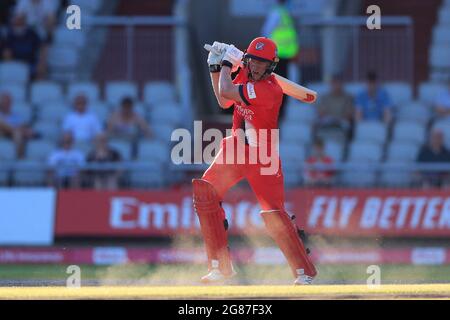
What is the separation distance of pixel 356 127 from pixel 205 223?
23.9 feet

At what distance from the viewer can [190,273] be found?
13.6m

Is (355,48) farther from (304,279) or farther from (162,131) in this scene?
(304,279)

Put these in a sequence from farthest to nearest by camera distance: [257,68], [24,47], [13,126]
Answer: [24,47]
[13,126]
[257,68]

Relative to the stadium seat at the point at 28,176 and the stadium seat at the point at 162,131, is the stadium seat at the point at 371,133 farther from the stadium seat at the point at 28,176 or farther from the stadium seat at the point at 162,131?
the stadium seat at the point at 28,176

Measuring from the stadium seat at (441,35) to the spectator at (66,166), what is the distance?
6004 millimetres

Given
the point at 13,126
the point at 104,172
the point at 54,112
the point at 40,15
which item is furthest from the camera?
Result: the point at 40,15

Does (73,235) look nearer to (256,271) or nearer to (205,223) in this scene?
(256,271)

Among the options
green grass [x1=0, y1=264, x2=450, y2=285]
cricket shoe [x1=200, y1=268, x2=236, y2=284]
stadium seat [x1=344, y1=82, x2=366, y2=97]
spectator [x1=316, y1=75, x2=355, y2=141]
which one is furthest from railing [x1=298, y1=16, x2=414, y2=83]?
cricket shoe [x1=200, y1=268, x2=236, y2=284]

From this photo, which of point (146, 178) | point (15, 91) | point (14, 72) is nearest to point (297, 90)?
point (146, 178)

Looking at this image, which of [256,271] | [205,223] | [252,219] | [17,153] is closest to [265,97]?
[205,223]

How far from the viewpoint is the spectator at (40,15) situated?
1944 centimetres

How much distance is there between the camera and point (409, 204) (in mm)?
16781

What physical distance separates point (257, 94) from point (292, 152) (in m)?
6.79

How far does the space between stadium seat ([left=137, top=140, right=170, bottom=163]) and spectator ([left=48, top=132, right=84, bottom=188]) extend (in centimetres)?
86
